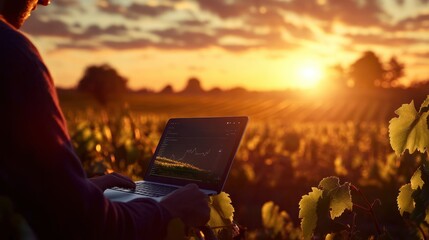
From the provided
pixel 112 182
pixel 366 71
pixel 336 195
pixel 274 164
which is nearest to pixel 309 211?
pixel 336 195

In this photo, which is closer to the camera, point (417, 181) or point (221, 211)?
point (417, 181)

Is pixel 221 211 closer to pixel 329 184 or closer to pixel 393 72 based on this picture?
pixel 329 184

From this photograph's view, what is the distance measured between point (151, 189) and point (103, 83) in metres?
93.0

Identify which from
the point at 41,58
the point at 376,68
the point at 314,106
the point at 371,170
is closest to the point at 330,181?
the point at 41,58

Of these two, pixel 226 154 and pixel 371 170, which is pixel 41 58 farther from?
pixel 371 170

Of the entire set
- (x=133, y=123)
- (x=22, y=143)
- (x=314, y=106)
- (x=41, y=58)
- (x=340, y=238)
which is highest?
(x=41, y=58)

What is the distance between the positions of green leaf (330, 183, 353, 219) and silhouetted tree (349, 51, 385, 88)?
121389 mm

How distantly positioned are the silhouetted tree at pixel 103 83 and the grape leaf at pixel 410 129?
3492 inches

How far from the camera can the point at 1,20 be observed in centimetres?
178

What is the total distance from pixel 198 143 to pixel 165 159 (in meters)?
0.21

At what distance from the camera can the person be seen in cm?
167

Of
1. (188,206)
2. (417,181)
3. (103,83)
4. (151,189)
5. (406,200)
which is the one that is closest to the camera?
(188,206)

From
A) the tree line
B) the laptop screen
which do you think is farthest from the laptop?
the tree line

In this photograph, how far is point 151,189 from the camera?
2574 millimetres
